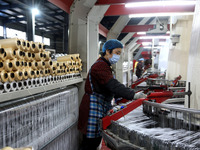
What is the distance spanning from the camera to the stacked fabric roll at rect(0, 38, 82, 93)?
1572mm

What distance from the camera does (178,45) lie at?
5273mm

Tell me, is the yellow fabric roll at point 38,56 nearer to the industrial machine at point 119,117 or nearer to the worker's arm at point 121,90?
the worker's arm at point 121,90

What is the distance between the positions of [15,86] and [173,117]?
1.59 m

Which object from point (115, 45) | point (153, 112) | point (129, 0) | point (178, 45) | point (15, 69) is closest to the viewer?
point (15, 69)

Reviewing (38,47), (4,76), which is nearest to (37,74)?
(38,47)

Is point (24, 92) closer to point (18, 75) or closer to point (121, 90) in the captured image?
point (18, 75)

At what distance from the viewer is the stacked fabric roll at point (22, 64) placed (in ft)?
5.16

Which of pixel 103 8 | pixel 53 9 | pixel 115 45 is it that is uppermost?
pixel 53 9

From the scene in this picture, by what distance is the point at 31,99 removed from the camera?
212 centimetres

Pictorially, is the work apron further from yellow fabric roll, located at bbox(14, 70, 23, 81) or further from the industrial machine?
yellow fabric roll, located at bbox(14, 70, 23, 81)

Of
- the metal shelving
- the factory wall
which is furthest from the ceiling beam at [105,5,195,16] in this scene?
the metal shelving

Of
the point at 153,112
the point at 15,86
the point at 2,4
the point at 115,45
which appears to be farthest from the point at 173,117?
the point at 2,4

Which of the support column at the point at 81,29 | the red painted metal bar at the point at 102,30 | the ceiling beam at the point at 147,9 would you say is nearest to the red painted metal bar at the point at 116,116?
the support column at the point at 81,29

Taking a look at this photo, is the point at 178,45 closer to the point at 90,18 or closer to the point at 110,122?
the point at 90,18
